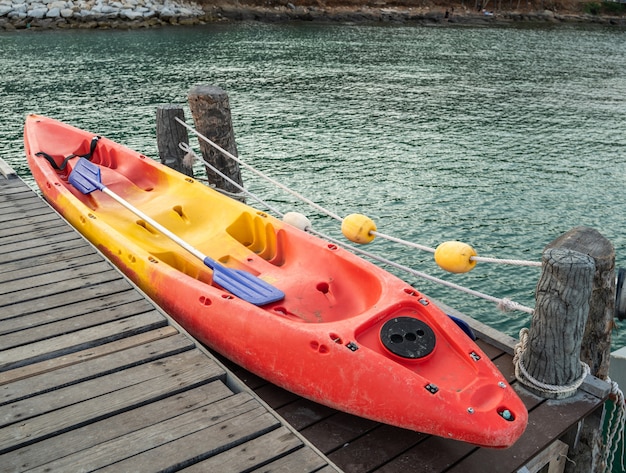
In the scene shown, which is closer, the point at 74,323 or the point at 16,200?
the point at 74,323

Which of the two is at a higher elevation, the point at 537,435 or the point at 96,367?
the point at 96,367

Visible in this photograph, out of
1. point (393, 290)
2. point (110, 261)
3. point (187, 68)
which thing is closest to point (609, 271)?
point (393, 290)

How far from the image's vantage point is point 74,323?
4.25 metres

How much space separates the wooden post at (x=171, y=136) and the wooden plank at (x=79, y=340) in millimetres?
3995

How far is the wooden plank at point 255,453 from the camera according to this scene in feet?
9.84

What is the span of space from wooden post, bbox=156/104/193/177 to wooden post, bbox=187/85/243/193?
0.36 metres

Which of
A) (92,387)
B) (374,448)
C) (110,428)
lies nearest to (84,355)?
(92,387)

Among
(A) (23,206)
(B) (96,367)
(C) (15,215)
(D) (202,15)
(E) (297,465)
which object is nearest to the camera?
(E) (297,465)

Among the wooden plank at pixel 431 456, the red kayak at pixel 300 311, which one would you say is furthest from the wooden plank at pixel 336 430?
the wooden plank at pixel 431 456

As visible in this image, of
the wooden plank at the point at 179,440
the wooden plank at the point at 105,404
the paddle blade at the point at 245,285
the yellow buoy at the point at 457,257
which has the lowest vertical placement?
the wooden plank at the point at 105,404

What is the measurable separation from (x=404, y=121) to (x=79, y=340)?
13.9 meters

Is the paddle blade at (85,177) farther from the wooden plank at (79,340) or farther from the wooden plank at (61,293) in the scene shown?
the wooden plank at (79,340)

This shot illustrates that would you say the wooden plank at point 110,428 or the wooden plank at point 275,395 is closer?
the wooden plank at point 110,428

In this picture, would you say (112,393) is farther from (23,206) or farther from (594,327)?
(23,206)
